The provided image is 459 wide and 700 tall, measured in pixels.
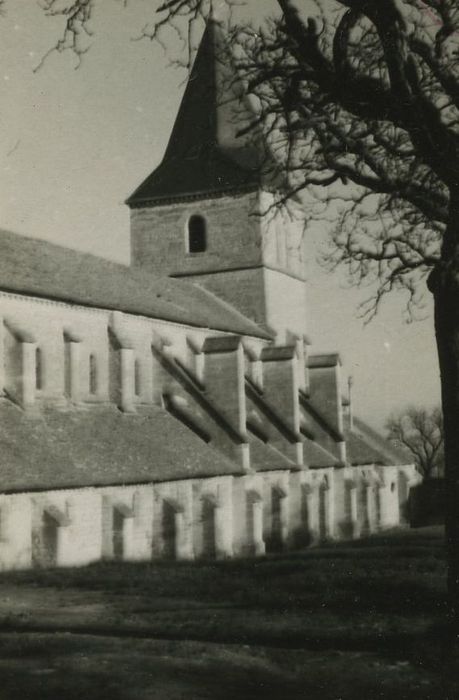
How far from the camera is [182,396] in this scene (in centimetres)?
3681

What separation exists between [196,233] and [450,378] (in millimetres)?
36477

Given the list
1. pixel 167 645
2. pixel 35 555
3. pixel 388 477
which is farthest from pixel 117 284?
pixel 167 645

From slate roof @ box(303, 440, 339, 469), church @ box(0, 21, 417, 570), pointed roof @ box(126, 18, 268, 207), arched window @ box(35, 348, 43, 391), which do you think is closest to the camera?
church @ box(0, 21, 417, 570)

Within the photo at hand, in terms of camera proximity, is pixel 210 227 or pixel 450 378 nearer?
pixel 450 378

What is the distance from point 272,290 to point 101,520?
22.4m

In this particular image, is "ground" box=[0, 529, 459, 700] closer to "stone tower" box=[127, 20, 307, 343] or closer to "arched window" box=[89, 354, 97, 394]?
"arched window" box=[89, 354, 97, 394]

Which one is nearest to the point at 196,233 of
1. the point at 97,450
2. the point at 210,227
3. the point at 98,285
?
the point at 210,227

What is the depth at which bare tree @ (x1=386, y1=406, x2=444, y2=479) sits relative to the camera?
101875 millimetres

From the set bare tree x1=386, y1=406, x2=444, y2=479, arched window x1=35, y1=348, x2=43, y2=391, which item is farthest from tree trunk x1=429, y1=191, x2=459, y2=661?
bare tree x1=386, y1=406, x2=444, y2=479

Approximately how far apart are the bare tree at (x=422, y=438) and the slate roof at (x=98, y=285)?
198 ft

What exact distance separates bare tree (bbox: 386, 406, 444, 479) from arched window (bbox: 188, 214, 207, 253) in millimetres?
56315

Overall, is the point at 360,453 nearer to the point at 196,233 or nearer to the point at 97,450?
the point at 196,233

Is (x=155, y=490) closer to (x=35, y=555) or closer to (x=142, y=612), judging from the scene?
(x=35, y=555)

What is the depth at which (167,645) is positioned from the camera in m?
13.3
